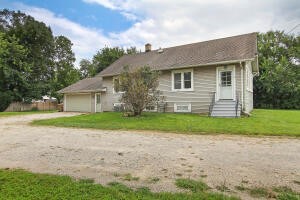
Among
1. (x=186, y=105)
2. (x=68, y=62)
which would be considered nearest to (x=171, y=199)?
(x=186, y=105)

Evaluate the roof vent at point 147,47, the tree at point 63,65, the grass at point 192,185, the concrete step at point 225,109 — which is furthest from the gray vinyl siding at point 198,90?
the tree at point 63,65

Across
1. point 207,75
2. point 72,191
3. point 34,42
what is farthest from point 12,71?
point 72,191

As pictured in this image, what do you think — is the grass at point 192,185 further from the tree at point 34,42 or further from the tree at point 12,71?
the tree at point 34,42

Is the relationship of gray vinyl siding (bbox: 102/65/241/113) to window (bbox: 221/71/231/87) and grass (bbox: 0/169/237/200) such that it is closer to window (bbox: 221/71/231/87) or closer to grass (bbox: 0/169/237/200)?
window (bbox: 221/71/231/87)

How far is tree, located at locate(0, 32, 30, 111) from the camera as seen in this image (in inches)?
1154

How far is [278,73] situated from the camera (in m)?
26.8

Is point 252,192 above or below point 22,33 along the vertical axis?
below

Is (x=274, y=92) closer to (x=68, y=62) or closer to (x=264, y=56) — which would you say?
(x=264, y=56)

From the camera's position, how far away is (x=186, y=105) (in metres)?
16.3

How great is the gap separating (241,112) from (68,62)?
35.5 meters

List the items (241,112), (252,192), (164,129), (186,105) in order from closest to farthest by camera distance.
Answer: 1. (252,192)
2. (164,129)
3. (241,112)
4. (186,105)

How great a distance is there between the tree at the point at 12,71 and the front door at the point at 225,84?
25796 millimetres

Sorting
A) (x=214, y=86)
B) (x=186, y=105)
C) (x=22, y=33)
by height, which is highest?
(x=22, y=33)

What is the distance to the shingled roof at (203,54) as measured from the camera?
1475 cm
